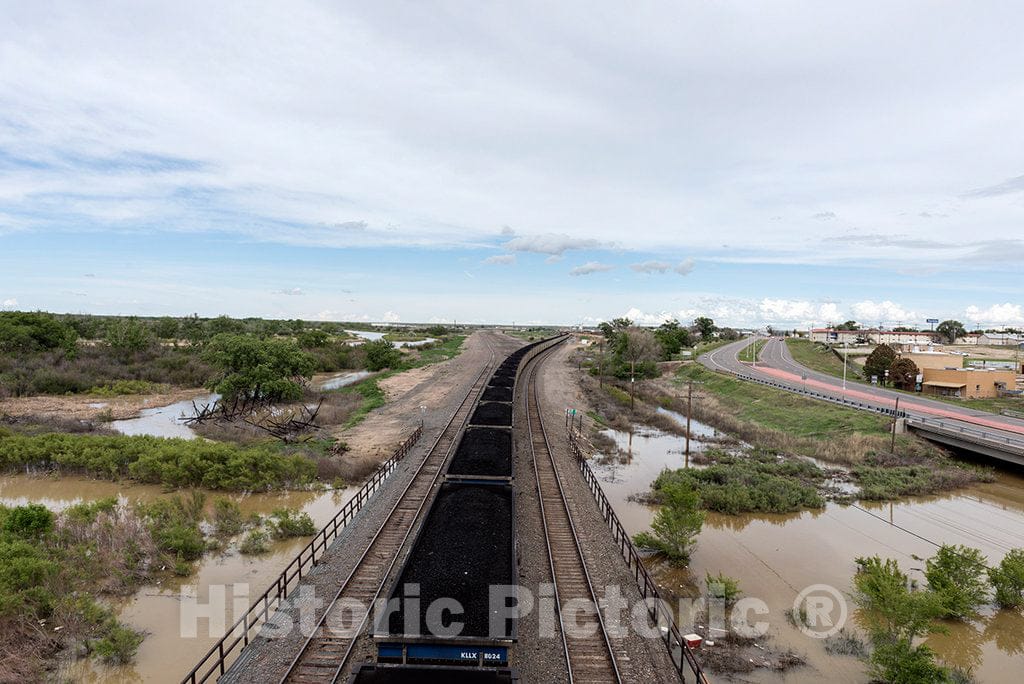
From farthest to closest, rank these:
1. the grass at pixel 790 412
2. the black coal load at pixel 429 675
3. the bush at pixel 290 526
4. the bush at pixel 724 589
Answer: the grass at pixel 790 412 → the bush at pixel 290 526 → the bush at pixel 724 589 → the black coal load at pixel 429 675

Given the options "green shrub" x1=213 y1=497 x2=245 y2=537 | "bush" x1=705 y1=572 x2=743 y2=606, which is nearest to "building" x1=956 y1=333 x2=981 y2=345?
"bush" x1=705 y1=572 x2=743 y2=606

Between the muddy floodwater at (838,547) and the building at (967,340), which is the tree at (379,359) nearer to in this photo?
the muddy floodwater at (838,547)

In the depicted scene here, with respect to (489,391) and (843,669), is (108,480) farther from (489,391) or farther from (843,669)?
(843,669)

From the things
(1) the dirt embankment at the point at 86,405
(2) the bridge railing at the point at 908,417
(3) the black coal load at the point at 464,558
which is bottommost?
(1) the dirt embankment at the point at 86,405

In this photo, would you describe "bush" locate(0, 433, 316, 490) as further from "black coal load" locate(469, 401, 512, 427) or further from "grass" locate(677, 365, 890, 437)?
"grass" locate(677, 365, 890, 437)

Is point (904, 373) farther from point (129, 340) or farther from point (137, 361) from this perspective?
point (129, 340)

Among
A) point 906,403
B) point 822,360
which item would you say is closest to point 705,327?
point 822,360

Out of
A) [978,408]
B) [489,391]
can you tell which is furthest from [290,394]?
[978,408]

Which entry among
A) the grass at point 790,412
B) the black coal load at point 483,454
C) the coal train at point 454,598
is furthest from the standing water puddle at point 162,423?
the grass at point 790,412
